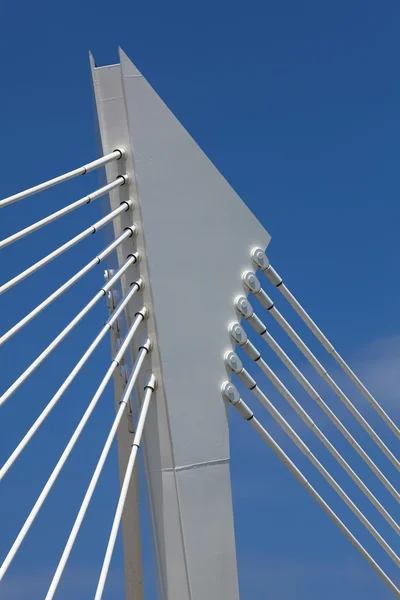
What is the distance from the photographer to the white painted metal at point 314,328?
1224 centimetres

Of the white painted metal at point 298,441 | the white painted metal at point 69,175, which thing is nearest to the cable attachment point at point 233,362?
the white painted metal at point 298,441

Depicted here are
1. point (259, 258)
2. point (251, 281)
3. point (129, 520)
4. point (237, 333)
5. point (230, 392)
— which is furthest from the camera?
point (129, 520)

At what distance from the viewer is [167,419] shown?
1080 centimetres

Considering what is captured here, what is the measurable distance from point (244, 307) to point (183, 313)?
91cm

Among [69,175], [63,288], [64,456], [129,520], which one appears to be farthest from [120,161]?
[129,520]

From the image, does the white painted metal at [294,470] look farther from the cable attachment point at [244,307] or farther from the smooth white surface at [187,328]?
the cable attachment point at [244,307]

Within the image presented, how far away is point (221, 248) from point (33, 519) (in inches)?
154

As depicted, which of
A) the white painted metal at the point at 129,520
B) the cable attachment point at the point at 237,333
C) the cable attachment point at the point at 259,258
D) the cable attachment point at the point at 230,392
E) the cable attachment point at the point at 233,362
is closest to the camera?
the cable attachment point at the point at 230,392

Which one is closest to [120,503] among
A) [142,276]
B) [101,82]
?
[142,276]

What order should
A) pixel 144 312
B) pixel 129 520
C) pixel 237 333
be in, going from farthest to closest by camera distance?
pixel 129 520, pixel 237 333, pixel 144 312

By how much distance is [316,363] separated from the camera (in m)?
12.8

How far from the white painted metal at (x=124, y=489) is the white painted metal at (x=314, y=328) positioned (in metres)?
2.20

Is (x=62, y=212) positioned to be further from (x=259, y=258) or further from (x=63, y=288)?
(x=259, y=258)

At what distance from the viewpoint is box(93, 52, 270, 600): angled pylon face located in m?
10.8
